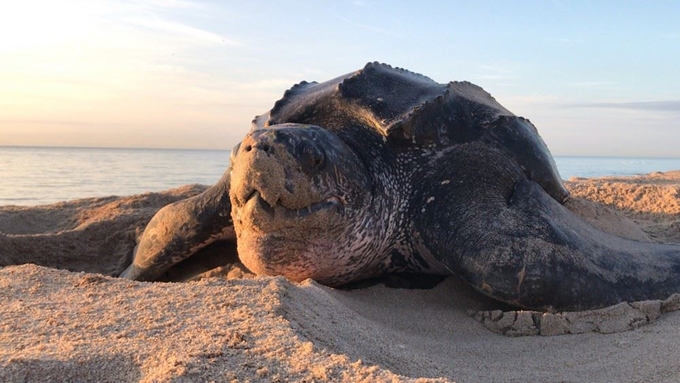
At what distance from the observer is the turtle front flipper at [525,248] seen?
2.35 meters

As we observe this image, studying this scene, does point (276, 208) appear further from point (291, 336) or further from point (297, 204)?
point (291, 336)

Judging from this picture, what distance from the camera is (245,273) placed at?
121 inches

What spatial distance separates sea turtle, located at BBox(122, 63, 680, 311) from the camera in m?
2.36

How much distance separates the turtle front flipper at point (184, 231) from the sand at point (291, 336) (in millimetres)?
888

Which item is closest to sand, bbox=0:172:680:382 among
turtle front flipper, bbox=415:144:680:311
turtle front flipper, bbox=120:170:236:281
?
turtle front flipper, bbox=415:144:680:311

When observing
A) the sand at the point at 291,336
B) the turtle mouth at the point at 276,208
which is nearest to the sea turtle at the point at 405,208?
the turtle mouth at the point at 276,208

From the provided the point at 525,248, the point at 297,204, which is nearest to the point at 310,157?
the point at 297,204

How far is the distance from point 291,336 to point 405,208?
5.00ft

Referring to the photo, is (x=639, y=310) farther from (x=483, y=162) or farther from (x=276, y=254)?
(x=276, y=254)

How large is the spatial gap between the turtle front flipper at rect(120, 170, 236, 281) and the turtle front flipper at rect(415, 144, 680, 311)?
1.13 metres

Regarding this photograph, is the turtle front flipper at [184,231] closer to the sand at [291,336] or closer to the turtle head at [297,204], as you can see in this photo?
the turtle head at [297,204]

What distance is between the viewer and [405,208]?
2900 mm

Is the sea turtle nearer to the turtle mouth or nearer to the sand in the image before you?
the turtle mouth

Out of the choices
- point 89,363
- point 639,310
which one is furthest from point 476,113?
point 89,363
